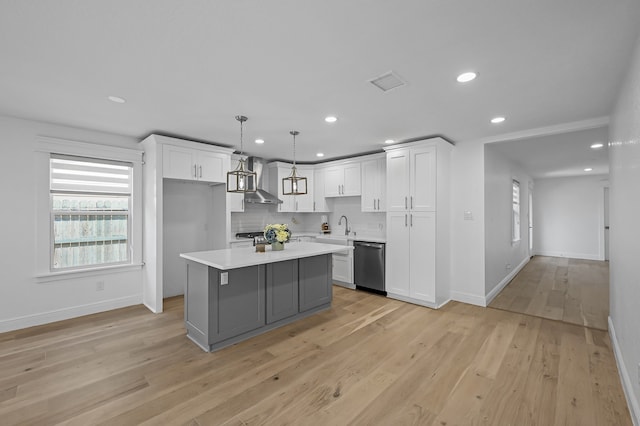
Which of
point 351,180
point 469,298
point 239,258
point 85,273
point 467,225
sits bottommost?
point 469,298

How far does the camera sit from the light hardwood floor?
80.9 inches

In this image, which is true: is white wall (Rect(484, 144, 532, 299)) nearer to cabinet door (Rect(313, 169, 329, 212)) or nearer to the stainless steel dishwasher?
the stainless steel dishwasher

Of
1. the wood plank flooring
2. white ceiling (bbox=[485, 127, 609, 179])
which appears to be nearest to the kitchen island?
the wood plank flooring

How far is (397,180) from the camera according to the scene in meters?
4.65

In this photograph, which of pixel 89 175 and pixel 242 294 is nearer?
pixel 242 294

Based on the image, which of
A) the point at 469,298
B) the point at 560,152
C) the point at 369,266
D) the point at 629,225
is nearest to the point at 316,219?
the point at 369,266

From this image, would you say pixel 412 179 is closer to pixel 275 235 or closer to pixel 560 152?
pixel 275 235

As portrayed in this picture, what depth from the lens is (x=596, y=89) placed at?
2.66 m

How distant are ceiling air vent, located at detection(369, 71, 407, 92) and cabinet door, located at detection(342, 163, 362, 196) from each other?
2978 millimetres

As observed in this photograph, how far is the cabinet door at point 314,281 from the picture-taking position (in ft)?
12.5

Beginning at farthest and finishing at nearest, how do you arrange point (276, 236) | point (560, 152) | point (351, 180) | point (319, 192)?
point (319, 192)
point (351, 180)
point (560, 152)
point (276, 236)

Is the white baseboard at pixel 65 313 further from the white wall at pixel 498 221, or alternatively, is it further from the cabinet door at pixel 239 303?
the white wall at pixel 498 221

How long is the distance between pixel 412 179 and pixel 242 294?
117 inches

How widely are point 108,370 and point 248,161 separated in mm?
3306
